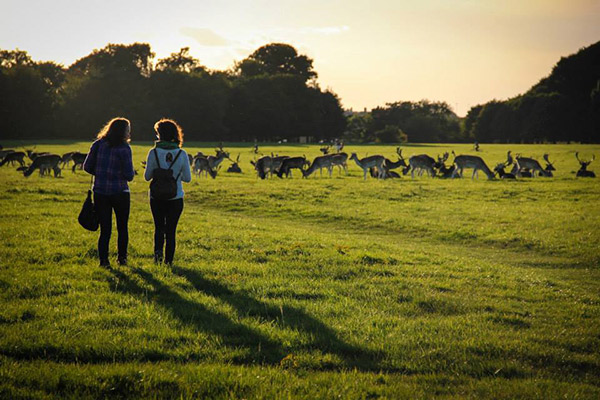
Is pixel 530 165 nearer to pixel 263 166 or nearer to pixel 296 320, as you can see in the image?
pixel 263 166

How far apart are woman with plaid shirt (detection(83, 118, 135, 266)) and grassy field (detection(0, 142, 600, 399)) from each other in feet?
3.37

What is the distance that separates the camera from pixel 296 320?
615 cm

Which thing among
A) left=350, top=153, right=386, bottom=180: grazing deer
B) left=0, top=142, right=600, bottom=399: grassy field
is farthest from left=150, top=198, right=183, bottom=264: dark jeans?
left=350, top=153, right=386, bottom=180: grazing deer

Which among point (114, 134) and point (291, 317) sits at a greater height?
point (114, 134)

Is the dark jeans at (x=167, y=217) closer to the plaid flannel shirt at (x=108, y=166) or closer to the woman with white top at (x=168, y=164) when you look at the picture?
the woman with white top at (x=168, y=164)

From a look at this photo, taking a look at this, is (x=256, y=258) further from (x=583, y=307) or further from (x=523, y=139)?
(x=523, y=139)

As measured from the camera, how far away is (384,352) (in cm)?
539

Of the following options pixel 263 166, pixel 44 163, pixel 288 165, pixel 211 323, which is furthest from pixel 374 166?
pixel 211 323

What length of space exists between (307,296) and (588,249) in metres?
8.83

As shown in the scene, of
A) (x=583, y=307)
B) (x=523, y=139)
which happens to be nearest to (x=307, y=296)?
(x=583, y=307)

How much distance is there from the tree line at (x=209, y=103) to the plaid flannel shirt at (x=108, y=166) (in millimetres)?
83670

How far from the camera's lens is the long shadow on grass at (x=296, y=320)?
527cm

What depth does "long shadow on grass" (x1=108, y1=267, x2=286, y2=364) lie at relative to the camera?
17.1 feet

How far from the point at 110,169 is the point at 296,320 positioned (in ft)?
14.0
